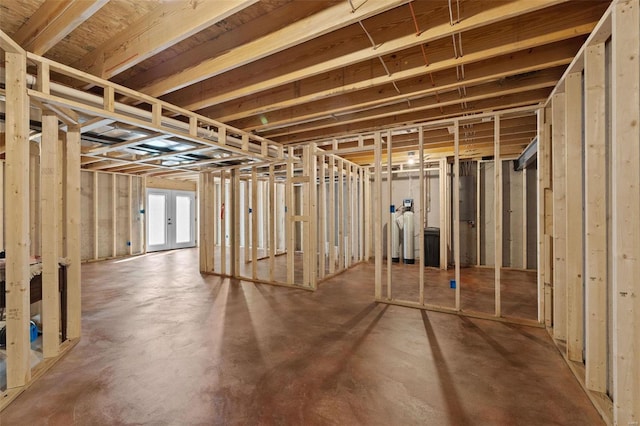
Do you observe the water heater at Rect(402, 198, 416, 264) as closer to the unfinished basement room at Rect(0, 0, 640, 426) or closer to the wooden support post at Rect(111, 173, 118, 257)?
the unfinished basement room at Rect(0, 0, 640, 426)

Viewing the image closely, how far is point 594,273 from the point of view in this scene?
71.7 inches

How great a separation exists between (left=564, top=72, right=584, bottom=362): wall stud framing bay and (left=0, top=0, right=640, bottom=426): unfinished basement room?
1 centimetres

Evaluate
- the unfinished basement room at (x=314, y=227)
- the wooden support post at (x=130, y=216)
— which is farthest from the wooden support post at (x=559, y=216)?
the wooden support post at (x=130, y=216)

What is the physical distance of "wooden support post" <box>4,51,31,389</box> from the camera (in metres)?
1.89

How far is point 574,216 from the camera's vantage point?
2189 mm

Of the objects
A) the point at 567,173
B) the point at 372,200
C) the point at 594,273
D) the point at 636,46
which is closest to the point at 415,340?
the point at 594,273

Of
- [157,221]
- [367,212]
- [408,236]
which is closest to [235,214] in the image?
[367,212]

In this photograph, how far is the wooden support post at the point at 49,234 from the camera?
2287 millimetres

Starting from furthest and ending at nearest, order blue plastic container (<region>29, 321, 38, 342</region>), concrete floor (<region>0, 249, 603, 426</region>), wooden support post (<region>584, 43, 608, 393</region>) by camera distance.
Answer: blue plastic container (<region>29, 321, 38, 342</region>) < wooden support post (<region>584, 43, 608, 393</region>) < concrete floor (<region>0, 249, 603, 426</region>)

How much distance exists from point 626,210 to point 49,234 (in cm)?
398

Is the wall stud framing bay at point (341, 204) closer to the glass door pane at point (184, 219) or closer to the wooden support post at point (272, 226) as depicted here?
the wooden support post at point (272, 226)

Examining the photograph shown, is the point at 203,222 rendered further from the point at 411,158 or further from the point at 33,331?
the point at 411,158

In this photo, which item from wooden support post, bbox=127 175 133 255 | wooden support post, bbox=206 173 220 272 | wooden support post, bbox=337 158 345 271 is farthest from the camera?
wooden support post, bbox=127 175 133 255

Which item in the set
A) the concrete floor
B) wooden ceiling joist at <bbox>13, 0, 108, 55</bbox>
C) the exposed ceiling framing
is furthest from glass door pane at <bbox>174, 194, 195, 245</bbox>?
wooden ceiling joist at <bbox>13, 0, 108, 55</bbox>
